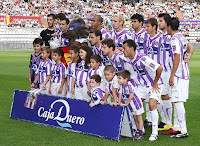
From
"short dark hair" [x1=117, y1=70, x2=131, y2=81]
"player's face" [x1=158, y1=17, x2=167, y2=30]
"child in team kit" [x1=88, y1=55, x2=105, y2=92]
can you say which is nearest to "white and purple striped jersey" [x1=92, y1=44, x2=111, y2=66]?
"child in team kit" [x1=88, y1=55, x2=105, y2=92]

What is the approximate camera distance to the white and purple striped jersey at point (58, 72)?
8.30m

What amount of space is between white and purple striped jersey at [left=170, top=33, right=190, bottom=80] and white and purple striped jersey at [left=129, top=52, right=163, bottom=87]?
0.38 m

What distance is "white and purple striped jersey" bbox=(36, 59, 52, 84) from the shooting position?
8.62 m

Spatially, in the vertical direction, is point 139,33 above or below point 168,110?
above

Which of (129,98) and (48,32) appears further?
(48,32)

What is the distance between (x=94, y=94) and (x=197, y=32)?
41513mm

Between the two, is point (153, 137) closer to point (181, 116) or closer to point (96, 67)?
point (181, 116)

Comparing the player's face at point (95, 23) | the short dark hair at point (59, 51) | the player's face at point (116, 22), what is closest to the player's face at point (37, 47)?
the short dark hair at point (59, 51)

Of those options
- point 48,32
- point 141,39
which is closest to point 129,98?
point 141,39

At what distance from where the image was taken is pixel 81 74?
303 inches

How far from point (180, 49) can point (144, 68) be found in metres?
0.66

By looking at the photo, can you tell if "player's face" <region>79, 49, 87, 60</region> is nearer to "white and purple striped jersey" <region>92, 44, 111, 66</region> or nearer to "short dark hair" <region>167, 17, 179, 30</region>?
"white and purple striped jersey" <region>92, 44, 111, 66</region>

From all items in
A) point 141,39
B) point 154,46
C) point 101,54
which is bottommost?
point 101,54

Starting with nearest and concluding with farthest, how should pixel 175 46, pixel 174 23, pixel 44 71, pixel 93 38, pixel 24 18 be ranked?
pixel 175 46 < pixel 174 23 < pixel 93 38 < pixel 44 71 < pixel 24 18
